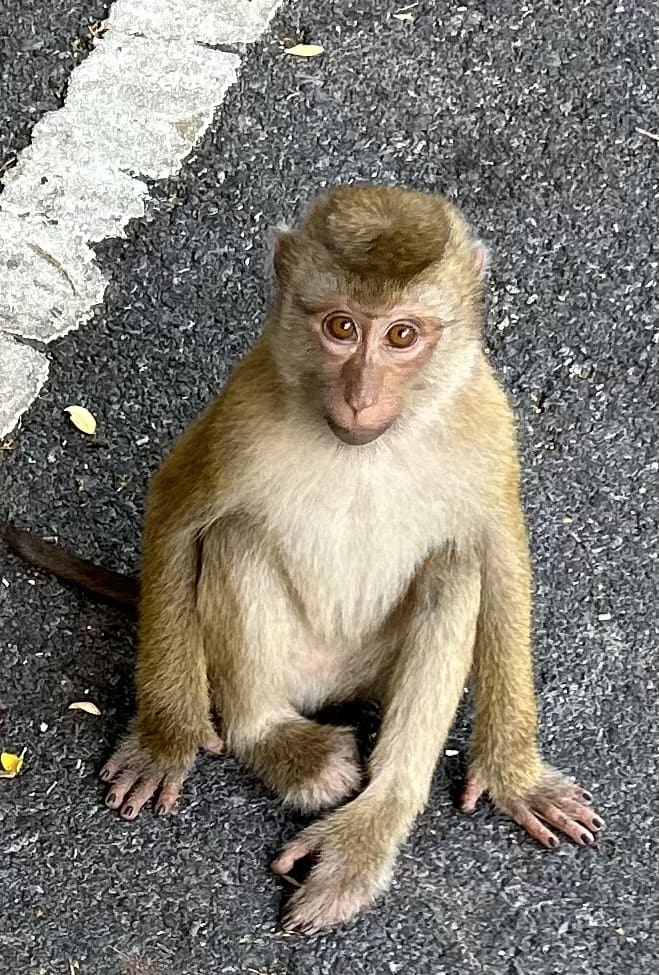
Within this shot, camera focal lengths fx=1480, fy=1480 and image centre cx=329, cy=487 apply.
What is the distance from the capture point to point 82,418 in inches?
186

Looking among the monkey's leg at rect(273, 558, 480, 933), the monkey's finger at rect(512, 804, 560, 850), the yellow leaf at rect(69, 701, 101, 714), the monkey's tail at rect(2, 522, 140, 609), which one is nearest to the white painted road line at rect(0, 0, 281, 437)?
the monkey's tail at rect(2, 522, 140, 609)

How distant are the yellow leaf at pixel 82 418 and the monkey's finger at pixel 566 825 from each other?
1858 millimetres

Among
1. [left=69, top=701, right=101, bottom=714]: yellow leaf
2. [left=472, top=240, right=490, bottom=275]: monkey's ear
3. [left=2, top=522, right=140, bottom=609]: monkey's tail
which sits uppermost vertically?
[left=472, top=240, right=490, bottom=275]: monkey's ear

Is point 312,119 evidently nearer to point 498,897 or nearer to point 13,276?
point 13,276

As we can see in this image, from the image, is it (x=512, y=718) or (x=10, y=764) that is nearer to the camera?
(x=512, y=718)

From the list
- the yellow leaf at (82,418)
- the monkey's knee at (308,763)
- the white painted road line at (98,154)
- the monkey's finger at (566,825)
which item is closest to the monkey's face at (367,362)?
the monkey's knee at (308,763)

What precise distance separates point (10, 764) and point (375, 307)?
1.68 meters

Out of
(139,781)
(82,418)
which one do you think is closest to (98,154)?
(82,418)

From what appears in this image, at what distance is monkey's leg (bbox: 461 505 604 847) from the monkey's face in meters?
0.60

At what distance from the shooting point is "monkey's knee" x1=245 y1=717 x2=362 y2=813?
151 inches

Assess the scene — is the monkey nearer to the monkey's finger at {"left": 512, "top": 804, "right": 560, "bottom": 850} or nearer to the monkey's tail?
the monkey's finger at {"left": 512, "top": 804, "right": 560, "bottom": 850}

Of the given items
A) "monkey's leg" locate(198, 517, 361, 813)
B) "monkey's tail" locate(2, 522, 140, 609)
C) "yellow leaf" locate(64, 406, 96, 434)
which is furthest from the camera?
"yellow leaf" locate(64, 406, 96, 434)

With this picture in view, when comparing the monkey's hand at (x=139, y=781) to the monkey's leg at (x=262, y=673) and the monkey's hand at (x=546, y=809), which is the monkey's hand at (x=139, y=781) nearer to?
the monkey's leg at (x=262, y=673)

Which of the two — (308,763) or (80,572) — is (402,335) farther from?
(80,572)
